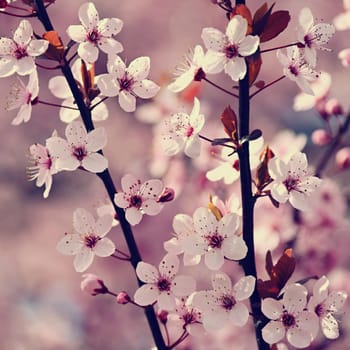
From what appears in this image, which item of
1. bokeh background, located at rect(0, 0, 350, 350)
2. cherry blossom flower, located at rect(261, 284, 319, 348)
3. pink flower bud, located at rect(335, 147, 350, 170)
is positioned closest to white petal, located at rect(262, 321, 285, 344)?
cherry blossom flower, located at rect(261, 284, 319, 348)

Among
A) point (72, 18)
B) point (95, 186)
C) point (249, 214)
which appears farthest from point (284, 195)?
point (72, 18)

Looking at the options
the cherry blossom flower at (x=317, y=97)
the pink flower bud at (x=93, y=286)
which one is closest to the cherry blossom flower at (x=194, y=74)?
the pink flower bud at (x=93, y=286)

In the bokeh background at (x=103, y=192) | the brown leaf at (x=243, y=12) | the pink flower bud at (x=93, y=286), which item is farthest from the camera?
the bokeh background at (x=103, y=192)

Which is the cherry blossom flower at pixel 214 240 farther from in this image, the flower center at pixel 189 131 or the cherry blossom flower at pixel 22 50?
the cherry blossom flower at pixel 22 50

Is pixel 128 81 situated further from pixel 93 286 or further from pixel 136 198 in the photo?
pixel 93 286

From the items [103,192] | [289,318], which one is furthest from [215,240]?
[103,192]

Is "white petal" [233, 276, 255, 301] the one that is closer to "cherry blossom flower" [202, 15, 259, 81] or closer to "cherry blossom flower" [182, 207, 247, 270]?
"cherry blossom flower" [182, 207, 247, 270]
